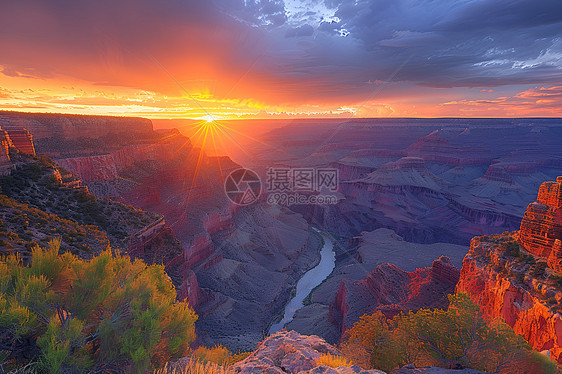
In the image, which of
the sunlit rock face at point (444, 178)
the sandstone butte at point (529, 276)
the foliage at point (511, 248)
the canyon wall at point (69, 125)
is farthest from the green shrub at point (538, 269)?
the sunlit rock face at point (444, 178)

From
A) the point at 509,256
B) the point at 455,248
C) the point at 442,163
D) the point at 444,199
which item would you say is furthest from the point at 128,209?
the point at 442,163

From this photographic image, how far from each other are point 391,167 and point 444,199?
1608cm

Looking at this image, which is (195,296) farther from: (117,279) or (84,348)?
(84,348)

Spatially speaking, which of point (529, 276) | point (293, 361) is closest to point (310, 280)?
point (529, 276)

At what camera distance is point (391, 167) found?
7206 cm

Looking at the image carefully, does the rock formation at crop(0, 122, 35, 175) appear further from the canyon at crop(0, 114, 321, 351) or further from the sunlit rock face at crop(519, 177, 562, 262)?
the sunlit rock face at crop(519, 177, 562, 262)

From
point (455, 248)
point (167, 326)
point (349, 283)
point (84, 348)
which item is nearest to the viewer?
point (84, 348)

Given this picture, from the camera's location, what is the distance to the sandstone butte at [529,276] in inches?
395

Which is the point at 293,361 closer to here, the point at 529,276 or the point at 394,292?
the point at 529,276

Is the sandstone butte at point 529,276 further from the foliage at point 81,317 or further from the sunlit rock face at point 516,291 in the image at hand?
the foliage at point 81,317

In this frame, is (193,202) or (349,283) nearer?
(349,283)

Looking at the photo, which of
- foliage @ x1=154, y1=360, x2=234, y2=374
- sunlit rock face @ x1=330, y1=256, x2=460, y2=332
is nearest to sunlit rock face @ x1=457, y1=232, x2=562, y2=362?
sunlit rock face @ x1=330, y1=256, x2=460, y2=332

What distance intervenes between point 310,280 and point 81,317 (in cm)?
3328

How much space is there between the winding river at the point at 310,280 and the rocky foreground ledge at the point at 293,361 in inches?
684
